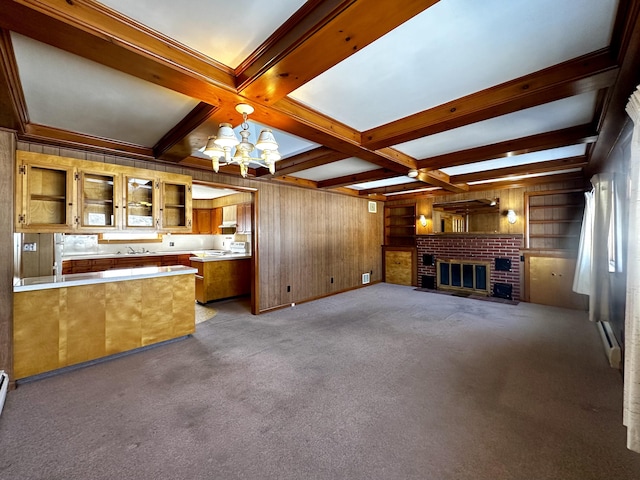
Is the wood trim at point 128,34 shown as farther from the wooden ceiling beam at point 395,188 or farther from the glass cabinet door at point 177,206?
the wooden ceiling beam at point 395,188

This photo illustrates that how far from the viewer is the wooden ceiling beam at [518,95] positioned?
1.69m

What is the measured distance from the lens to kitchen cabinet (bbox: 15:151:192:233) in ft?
8.80

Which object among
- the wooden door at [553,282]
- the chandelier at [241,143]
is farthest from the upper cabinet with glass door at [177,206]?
the wooden door at [553,282]

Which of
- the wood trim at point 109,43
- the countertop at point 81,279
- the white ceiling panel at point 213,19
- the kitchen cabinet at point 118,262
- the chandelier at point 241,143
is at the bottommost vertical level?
the kitchen cabinet at point 118,262

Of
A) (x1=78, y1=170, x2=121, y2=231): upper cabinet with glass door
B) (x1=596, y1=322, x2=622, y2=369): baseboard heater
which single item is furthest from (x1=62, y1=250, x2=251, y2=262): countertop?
(x1=596, y1=322, x2=622, y2=369): baseboard heater

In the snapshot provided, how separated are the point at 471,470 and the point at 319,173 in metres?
4.16

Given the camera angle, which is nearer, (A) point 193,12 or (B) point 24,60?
(A) point 193,12

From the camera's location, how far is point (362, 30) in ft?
4.22

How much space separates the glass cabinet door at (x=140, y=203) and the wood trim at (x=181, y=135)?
0.40 m

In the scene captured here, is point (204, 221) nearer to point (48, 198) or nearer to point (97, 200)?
point (97, 200)

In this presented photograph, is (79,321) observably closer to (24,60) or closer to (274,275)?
(24,60)

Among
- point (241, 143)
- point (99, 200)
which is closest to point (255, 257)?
point (99, 200)

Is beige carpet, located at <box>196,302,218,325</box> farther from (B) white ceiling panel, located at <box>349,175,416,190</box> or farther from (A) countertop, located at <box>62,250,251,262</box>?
(B) white ceiling panel, located at <box>349,175,416,190</box>

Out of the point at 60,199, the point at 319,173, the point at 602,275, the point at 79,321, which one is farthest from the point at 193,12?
the point at 602,275
